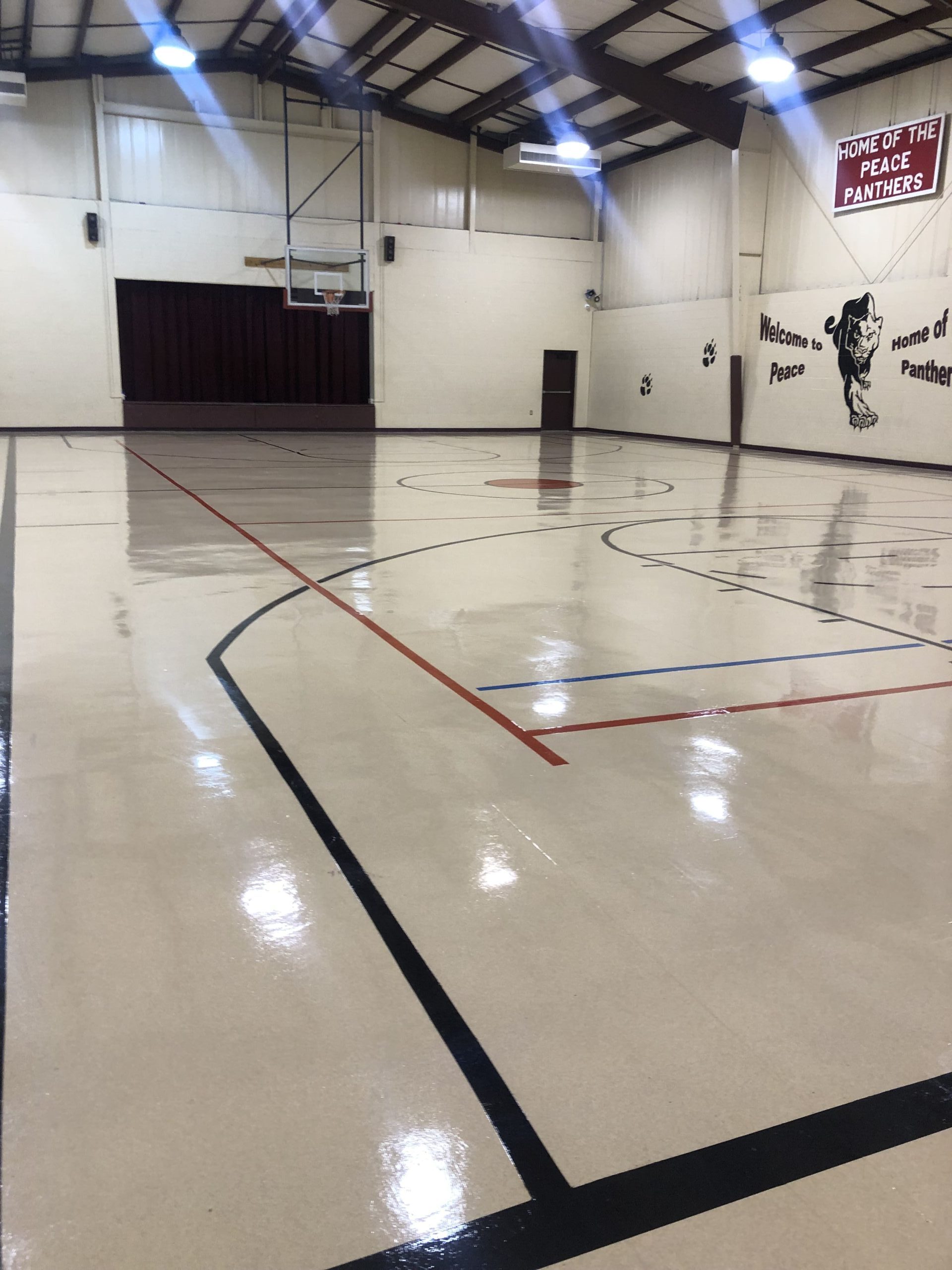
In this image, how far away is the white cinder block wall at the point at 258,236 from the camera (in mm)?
18531

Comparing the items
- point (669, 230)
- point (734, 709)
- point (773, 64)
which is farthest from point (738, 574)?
point (669, 230)

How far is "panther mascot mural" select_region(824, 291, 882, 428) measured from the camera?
52.5 ft

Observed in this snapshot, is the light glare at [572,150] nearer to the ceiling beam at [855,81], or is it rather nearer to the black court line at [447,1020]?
the ceiling beam at [855,81]

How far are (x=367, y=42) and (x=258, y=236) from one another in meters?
4.42

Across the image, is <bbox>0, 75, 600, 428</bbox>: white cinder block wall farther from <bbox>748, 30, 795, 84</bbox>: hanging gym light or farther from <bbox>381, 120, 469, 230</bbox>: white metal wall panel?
<bbox>748, 30, 795, 84</bbox>: hanging gym light

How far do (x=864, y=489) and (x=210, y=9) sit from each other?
13222mm

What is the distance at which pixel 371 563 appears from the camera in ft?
21.9

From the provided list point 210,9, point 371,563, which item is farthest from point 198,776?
point 210,9

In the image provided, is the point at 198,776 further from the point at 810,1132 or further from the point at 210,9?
the point at 210,9

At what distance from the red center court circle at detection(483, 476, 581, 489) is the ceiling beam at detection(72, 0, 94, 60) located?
1024 cm

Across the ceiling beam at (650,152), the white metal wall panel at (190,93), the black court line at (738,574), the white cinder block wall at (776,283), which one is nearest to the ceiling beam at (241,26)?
the white metal wall panel at (190,93)

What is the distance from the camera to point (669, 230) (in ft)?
67.4

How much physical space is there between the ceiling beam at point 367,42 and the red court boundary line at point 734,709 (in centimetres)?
1481

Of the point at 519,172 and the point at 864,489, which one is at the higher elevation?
the point at 519,172
